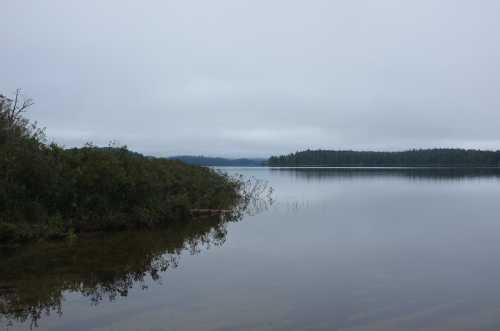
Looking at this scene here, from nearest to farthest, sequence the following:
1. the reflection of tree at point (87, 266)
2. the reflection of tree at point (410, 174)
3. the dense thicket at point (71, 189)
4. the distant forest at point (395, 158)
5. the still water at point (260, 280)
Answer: the still water at point (260, 280), the reflection of tree at point (87, 266), the dense thicket at point (71, 189), the reflection of tree at point (410, 174), the distant forest at point (395, 158)

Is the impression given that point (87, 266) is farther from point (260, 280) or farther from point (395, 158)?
point (395, 158)

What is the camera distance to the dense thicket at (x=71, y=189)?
53.1 feet

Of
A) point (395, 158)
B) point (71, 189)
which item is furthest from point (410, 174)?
point (395, 158)

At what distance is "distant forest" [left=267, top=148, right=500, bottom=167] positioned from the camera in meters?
147

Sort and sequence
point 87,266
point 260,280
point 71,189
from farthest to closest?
point 71,189, point 87,266, point 260,280

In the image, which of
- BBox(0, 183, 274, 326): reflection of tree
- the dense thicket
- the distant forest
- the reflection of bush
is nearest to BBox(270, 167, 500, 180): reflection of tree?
the distant forest

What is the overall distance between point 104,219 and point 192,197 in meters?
7.36

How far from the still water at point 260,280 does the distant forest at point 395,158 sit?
13831 centimetres

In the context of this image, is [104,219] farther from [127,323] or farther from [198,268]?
[127,323]

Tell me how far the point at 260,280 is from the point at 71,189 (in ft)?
29.6

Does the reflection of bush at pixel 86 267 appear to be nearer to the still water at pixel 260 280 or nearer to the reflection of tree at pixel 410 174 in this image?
the still water at pixel 260 280

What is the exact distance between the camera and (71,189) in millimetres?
17578

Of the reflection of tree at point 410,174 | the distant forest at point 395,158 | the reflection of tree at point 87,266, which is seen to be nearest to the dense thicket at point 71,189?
the reflection of tree at point 87,266

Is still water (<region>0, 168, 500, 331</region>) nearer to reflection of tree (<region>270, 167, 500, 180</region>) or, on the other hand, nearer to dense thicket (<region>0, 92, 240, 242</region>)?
dense thicket (<region>0, 92, 240, 242</region>)
